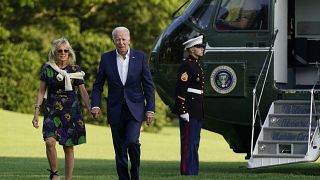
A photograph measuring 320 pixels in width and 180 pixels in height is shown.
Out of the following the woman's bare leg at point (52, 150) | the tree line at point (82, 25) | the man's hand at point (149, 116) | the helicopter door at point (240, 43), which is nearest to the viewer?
the man's hand at point (149, 116)

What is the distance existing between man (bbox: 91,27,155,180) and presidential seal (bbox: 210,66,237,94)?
3319 mm

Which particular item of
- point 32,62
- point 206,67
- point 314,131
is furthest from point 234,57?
point 32,62

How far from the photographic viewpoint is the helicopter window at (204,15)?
15383 millimetres

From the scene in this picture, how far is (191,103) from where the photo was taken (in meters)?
13.8

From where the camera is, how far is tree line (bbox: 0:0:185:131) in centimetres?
3700

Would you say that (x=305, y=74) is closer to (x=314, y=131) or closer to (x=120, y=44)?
(x=314, y=131)

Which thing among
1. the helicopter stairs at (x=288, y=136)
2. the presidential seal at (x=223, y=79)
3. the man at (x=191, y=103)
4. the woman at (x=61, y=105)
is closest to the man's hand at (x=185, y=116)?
the man at (x=191, y=103)

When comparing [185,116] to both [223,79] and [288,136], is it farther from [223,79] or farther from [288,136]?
[223,79]

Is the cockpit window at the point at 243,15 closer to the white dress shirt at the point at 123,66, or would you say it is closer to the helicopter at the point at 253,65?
the helicopter at the point at 253,65

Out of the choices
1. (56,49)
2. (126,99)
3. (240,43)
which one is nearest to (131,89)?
(126,99)

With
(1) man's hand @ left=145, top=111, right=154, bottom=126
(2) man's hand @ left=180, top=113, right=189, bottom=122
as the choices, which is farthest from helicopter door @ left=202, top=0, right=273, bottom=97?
(1) man's hand @ left=145, top=111, right=154, bottom=126

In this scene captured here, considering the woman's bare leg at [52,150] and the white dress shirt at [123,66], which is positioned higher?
the white dress shirt at [123,66]

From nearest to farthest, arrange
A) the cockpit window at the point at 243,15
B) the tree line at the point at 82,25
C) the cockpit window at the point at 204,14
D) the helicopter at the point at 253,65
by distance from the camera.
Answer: the helicopter at the point at 253,65 < the cockpit window at the point at 243,15 < the cockpit window at the point at 204,14 < the tree line at the point at 82,25

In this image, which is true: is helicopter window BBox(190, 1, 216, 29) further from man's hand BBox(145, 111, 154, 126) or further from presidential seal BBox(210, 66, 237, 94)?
man's hand BBox(145, 111, 154, 126)
